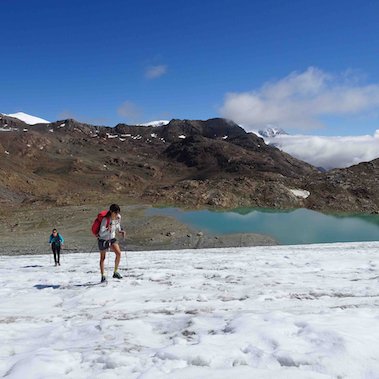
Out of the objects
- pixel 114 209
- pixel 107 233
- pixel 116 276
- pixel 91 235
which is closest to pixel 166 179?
pixel 91 235

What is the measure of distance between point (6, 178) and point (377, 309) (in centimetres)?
10564

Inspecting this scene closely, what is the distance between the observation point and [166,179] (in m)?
161

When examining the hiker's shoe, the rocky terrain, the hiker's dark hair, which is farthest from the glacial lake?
the hiker's dark hair

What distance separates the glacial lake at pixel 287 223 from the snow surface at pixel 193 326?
3216 centimetres

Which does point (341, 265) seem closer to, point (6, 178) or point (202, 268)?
point (202, 268)

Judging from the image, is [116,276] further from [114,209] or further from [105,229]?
[114,209]

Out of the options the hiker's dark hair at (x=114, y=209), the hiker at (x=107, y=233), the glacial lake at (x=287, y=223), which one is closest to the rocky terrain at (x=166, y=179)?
the glacial lake at (x=287, y=223)

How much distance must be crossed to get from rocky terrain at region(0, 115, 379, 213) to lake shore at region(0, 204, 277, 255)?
17.3 metres

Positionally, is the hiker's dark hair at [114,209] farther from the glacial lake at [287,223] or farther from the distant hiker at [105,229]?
the glacial lake at [287,223]

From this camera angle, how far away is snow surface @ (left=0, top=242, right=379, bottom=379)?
616 centimetres

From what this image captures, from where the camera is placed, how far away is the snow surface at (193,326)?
6156 millimetres

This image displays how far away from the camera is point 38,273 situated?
16.8m

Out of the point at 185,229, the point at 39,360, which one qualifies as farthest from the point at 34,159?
the point at 39,360

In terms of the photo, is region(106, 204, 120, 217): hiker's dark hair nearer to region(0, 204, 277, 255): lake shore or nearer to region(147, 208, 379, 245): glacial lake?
region(0, 204, 277, 255): lake shore
